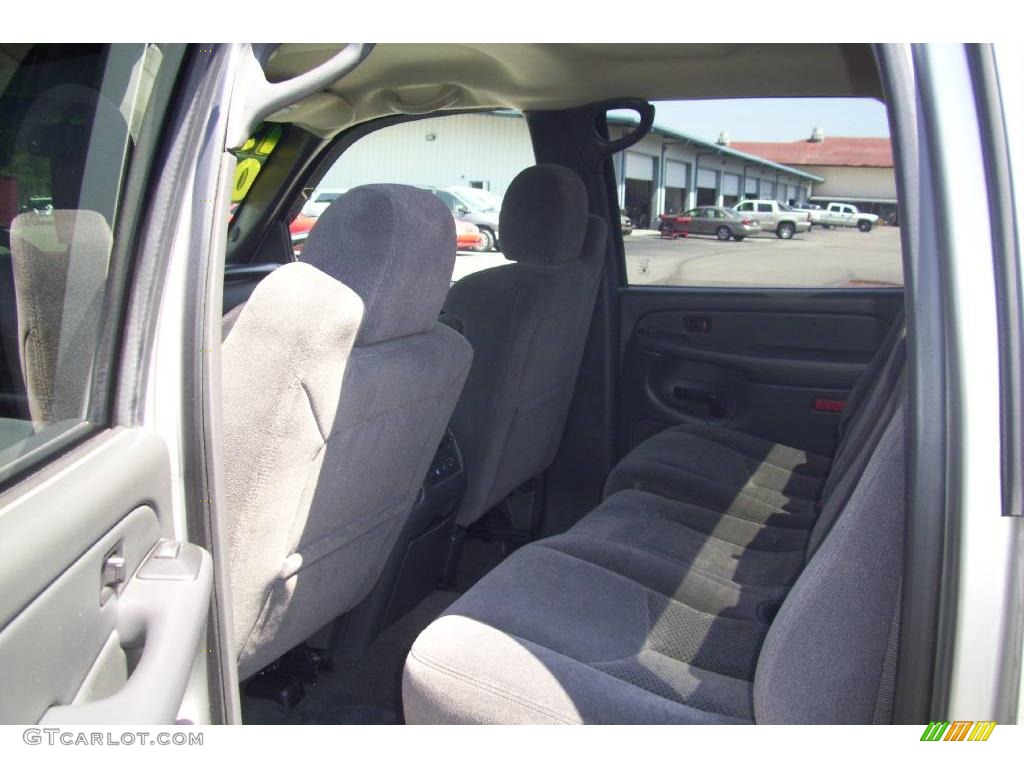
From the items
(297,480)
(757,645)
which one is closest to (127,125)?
(297,480)

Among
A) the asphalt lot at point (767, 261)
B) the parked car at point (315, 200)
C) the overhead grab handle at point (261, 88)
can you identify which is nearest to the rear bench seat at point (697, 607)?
the asphalt lot at point (767, 261)

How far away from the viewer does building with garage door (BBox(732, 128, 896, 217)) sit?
2.33m

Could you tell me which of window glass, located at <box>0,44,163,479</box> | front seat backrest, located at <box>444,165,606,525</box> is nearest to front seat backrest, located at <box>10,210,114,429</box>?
window glass, located at <box>0,44,163,479</box>

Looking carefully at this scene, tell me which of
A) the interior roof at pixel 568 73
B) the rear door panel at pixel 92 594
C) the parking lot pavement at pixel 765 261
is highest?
the interior roof at pixel 568 73

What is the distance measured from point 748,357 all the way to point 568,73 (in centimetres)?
109

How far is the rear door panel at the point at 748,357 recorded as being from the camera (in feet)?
9.25

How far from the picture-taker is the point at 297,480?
4.62ft

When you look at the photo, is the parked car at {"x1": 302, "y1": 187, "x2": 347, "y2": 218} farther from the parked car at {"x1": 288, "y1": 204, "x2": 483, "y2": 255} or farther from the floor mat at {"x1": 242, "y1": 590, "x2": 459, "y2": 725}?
the floor mat at {"x1": 242, "y1": 590, "x2": 459, "y2": 725}

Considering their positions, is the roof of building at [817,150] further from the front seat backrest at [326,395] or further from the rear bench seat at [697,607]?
the front seat backrest at [326,395]

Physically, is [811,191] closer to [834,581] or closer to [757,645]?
[757,645]

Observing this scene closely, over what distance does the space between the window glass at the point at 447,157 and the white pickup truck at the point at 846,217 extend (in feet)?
3.09

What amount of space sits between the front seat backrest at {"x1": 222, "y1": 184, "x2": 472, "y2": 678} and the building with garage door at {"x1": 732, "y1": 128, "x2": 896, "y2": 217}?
1269 millimetres

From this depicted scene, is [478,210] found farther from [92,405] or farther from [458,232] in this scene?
[92,405]
